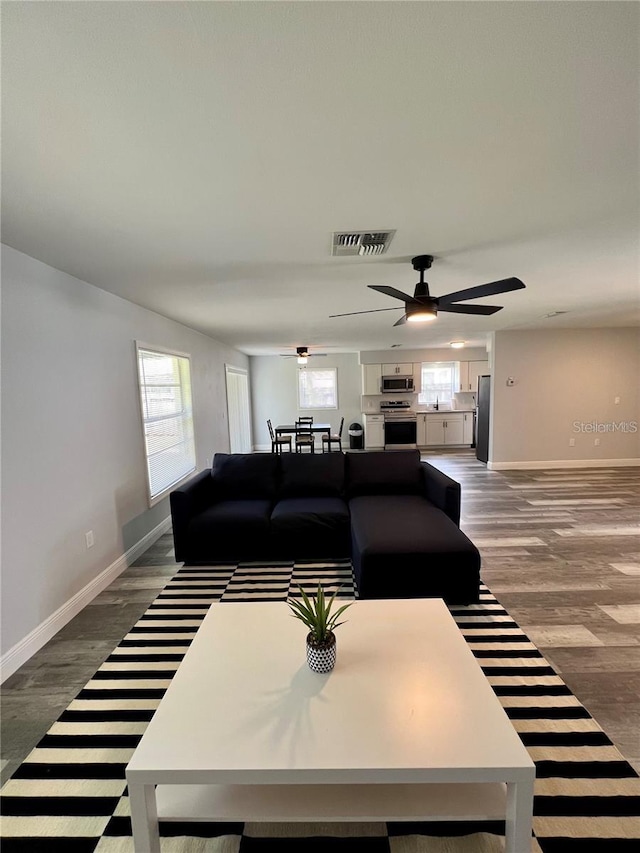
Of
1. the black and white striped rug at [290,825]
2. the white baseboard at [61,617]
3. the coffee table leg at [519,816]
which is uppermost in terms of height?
the coffee table leg at [519,816]

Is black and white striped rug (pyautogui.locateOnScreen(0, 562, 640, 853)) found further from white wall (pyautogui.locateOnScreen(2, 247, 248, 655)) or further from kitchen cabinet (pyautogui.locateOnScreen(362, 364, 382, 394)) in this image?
kitchen cabinet (pyautogui.locateOnScreen(362, 364, 382, 394))

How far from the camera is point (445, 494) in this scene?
333 centimetres

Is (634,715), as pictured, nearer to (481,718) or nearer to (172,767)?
(481,718)

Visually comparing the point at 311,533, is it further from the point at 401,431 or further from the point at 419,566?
the point at 401,431

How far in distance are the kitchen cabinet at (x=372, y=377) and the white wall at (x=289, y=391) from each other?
50cm

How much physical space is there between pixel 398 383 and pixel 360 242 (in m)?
7.14

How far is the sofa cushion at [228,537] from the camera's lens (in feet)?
11.0

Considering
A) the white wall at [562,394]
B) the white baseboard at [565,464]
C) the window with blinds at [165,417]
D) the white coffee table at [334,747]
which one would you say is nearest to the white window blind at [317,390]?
the white wall at [562,394]

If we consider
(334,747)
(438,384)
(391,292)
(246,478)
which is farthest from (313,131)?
(438,384)

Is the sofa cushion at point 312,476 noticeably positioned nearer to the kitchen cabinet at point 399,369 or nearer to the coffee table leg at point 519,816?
the coffee table leg at point 519,816

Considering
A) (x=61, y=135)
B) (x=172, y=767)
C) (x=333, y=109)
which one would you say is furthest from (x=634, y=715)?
(x=61, y=135)

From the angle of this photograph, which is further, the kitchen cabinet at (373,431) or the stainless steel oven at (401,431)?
the kitchen cabinet at (373,431)

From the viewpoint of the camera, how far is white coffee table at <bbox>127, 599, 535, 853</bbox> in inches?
44.2

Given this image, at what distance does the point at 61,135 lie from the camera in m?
1.29
